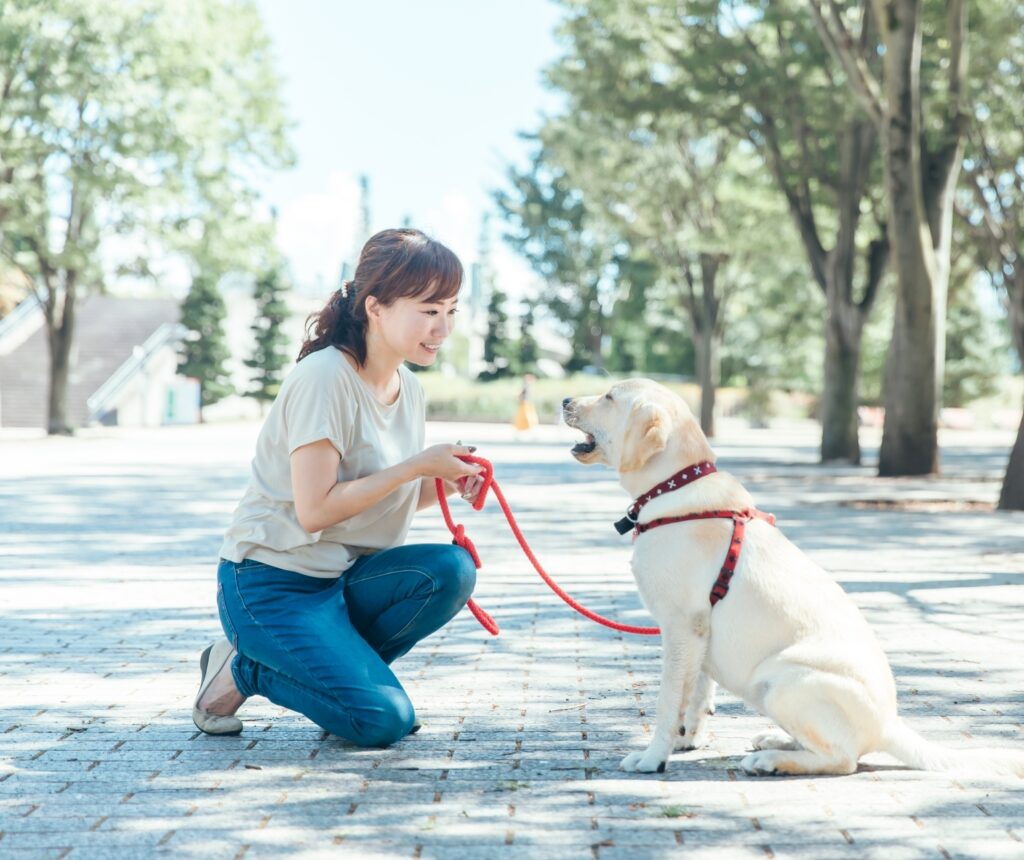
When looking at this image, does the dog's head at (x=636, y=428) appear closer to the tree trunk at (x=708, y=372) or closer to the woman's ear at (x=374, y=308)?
the woman's ear at (x=374, y=308)

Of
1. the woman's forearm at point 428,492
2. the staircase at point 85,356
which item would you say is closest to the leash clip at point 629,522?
the woman's forearm at point 428,492

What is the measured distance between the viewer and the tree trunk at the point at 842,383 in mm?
23766

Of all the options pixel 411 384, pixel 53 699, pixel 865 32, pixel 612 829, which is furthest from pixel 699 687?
pixel 865 32

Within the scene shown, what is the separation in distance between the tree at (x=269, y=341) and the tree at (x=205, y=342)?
389 cm

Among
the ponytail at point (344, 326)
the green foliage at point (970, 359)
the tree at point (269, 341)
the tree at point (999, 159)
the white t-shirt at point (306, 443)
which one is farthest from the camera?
the green foliage at point (970, 359)

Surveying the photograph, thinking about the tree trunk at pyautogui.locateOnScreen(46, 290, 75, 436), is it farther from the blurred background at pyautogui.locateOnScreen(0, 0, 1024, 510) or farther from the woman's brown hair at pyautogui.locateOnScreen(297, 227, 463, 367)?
the woman's brown hair at pyautogui.locateOnScreen(297, 227, 463, 367)

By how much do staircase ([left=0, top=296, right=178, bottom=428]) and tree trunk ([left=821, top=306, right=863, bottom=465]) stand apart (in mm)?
30271

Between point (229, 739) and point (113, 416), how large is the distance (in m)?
46.5

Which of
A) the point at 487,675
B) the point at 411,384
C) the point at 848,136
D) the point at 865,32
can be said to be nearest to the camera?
the point at 411,384

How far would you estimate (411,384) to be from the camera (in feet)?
17.8

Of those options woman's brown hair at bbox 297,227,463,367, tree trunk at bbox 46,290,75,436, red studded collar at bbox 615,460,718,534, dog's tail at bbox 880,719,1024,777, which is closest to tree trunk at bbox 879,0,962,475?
woman's brown hair at bbox 297,227,463,367

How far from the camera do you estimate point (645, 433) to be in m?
4.57

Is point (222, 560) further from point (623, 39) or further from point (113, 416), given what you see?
point (113, 416)

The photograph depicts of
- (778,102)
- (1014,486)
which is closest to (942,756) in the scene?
(1014,486)
